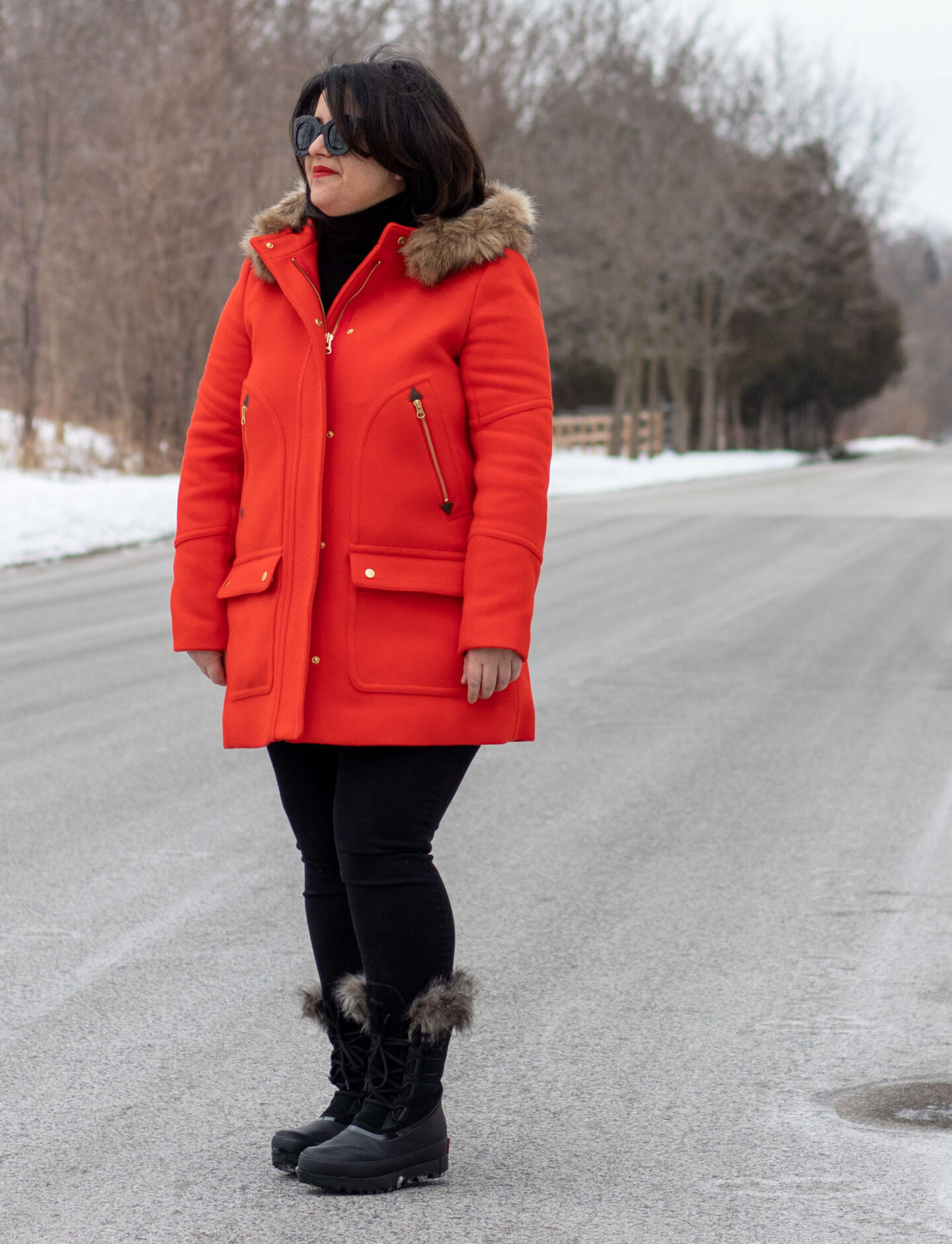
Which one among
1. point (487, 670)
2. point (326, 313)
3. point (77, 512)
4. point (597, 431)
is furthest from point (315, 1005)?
point (597, 431)

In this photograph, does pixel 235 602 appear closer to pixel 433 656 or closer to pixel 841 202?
pixel 433 656

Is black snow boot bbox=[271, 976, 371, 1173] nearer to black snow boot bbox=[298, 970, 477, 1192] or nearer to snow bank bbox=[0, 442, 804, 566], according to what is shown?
black snow boot bbox=[298, 970, 477, 1192]

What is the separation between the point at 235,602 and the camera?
2951mm

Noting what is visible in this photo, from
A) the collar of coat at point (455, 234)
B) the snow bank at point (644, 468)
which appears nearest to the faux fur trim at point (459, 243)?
the collar of coat at point (455, 234)

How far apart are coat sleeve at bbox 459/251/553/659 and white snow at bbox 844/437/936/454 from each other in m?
55.8

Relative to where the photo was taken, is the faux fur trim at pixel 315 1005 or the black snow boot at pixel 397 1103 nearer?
the black snow boot at pixel 397 1103

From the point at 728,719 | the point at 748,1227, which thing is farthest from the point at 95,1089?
the point at 728,719

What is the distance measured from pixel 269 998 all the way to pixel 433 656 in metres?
1.45

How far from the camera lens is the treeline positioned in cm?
2480

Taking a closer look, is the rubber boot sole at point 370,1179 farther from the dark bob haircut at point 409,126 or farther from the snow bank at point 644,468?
the snow bank at point 644,468

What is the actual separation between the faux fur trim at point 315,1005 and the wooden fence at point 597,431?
43.4 metres

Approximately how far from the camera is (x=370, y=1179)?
281 centimetres

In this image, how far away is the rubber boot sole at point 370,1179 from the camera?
2.81 metres

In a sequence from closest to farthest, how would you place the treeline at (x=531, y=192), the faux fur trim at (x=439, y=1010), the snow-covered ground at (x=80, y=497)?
the faux fur trim at (x=439, y=1010) < the snow-covered ground at (x=80, y=497) < the treeline at (x=531, y=192)
